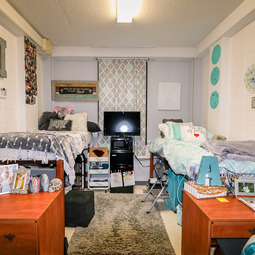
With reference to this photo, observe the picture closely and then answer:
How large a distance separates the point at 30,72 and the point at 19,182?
2612 mm

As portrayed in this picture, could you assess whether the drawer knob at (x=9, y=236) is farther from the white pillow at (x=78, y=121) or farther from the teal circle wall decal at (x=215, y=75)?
the teal circle wall decal at (x=215, y=75)

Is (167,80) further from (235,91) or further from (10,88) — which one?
(10,88)

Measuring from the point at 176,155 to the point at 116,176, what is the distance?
1.61 m

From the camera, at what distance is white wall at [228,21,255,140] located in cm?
289

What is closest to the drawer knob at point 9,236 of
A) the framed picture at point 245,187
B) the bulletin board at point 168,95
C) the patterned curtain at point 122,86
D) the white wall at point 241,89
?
the framed picture at point 245,187

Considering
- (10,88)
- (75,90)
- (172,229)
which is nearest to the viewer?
(172,229)

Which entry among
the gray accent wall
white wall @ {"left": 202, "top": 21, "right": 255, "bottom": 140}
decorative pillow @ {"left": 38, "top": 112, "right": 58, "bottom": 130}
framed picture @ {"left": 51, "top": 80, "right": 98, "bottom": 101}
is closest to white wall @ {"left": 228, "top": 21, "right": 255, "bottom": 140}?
white wall @ {"left": 202, "top": 21, "right": 255, "bottom": 140}

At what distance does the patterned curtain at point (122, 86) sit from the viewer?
450cm

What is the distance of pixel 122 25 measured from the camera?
11.0 ft

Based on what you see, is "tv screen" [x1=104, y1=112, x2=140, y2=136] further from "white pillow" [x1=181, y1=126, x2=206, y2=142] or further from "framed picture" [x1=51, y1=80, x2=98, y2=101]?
"white pillow" [x1=181, y1=126, x2=206, y2=142]

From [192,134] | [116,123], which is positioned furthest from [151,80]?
[192,134]

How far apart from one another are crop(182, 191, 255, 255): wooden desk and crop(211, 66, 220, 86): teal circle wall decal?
254cm

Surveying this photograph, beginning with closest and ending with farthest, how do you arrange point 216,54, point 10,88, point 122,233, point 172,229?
point 122,233, point 172,229, point 10,88, point 216,54

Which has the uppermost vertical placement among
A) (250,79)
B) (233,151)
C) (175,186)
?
(250,79)
